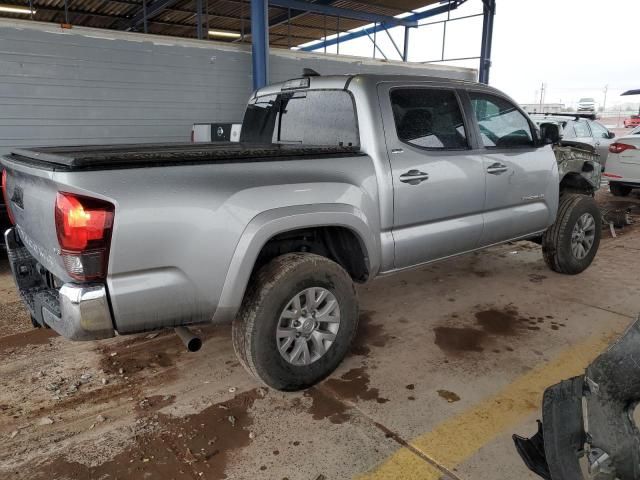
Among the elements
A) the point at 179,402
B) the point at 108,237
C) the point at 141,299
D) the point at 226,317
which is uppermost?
the point at 108,237

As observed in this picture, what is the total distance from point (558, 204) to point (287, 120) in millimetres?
2913

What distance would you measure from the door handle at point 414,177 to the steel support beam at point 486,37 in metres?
12.0

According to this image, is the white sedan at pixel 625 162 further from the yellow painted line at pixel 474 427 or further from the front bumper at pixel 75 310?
the front bumper at pixel 75 310

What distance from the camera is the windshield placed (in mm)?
3438

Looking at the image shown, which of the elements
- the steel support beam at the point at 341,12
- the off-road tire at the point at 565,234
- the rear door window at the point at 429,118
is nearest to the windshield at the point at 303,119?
the rear door window at the point at 429,118

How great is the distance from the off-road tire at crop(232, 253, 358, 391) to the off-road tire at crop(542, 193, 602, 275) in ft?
9.60

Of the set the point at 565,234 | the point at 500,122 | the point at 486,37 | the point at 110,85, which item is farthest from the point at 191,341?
the point at 486,37

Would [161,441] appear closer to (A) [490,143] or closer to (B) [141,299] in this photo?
(B) [141,299]

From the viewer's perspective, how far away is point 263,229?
2.62m

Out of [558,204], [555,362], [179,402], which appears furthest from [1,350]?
[558,204]

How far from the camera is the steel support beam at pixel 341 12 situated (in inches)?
469

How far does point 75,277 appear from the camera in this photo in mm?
2221

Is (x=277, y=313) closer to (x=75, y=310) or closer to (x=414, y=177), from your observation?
(x=75, y=310)

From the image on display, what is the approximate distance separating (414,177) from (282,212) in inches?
45.1
